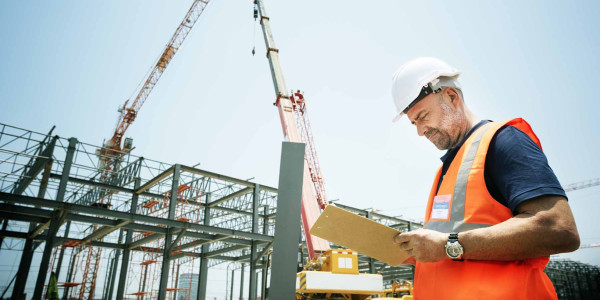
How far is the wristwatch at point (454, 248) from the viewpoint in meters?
1.35

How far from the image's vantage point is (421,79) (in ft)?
5.98

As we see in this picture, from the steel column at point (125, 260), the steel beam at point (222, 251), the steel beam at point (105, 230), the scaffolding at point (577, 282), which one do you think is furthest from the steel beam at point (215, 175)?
the scaffolding at point (577, 282)

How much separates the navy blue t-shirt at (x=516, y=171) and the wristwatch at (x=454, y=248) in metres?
0.24

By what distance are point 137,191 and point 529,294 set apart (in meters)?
24.2

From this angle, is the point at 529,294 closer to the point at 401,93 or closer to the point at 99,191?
the point at 401,93

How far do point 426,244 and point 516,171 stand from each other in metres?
0.46

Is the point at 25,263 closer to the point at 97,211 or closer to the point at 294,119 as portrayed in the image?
the point at 97,211

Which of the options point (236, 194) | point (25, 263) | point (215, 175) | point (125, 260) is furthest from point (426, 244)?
point (125, 260)

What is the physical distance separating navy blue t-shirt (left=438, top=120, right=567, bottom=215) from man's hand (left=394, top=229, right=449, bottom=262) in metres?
0.29

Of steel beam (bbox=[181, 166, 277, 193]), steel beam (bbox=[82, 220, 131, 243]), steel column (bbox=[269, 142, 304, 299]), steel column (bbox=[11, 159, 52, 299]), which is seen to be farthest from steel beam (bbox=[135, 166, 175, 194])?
steel column (bbox=[269, 142, 304, 299])

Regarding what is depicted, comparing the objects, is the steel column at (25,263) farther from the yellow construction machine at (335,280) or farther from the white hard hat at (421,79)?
the white hard hat at (421,79)

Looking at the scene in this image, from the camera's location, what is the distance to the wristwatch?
1.35m

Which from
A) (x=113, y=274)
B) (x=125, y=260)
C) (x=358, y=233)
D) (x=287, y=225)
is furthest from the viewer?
(x=113, y=274)

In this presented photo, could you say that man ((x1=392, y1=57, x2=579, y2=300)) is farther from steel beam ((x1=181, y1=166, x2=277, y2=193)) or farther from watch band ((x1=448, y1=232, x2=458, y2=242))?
steel beam ((x1=181, y1=166, x2=277, y2=193))
